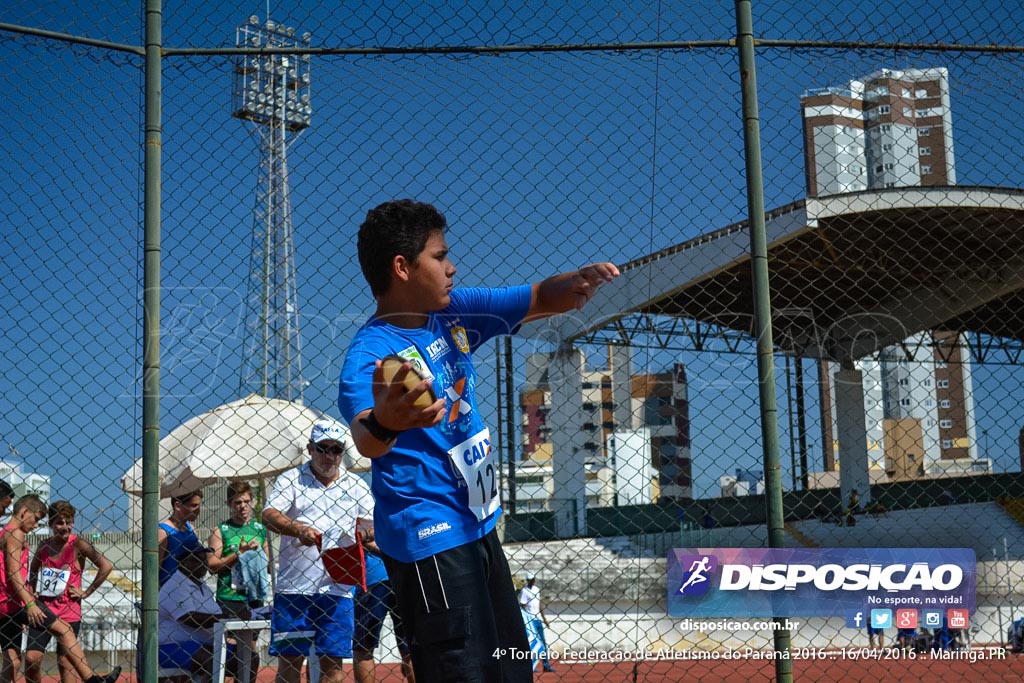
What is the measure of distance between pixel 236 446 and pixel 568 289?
4.50m

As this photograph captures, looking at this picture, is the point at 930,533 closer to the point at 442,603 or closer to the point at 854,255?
the point at 854,255

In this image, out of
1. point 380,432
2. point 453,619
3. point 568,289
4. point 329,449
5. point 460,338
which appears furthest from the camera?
point 329,449

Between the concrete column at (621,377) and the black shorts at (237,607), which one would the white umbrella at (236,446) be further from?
the concrete column at (621,377)

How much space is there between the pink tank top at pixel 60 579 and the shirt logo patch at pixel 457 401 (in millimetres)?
4939

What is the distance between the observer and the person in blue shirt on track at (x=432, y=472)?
9.12 ft

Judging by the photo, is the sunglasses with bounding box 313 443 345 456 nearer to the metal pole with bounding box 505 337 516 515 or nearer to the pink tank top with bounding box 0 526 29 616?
the metal pole with bounding box 505 337 516 515

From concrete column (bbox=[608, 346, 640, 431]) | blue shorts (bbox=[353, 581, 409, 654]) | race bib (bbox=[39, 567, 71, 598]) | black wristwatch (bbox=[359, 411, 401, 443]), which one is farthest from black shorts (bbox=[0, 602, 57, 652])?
black wristwatch (bbox=[359, 411, 401, 443])

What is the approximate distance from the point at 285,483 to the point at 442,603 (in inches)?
129

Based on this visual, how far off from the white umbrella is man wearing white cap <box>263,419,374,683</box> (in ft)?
2.30

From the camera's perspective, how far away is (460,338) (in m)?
3.26

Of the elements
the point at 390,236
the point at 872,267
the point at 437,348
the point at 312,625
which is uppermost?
the point at 872,267

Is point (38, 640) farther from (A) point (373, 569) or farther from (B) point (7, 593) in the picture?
(A) point (373, 569)

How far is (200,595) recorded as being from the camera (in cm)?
657

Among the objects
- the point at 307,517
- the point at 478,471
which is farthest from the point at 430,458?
the point at 307,517
